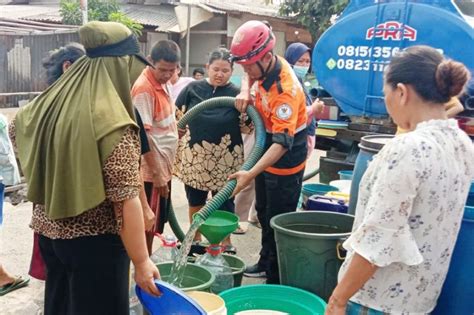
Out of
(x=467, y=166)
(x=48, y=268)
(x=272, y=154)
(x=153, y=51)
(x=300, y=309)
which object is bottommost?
(x=300, y=309)

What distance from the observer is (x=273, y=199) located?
335 cm

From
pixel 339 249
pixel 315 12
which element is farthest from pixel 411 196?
pixel 315 12

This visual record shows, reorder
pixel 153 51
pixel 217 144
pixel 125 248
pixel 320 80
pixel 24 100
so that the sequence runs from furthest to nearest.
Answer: pixel 24 100, pixel 320 80, pixel 217 144, pixel 153 51, pixel 125 248

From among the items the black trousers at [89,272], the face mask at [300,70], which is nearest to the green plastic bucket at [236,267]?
the black trousers at [89,272]

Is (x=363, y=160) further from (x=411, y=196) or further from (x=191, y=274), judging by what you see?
(x=411, y=196)

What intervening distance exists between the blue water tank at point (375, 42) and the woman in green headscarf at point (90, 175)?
135 inches

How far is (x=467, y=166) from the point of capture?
166 centimetres

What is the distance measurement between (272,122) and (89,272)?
1.59 m

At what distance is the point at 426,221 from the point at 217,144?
97.6 inches

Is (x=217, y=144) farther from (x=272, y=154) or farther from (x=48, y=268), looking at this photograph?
(x=48, y=268)

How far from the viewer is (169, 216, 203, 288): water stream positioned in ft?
9.25

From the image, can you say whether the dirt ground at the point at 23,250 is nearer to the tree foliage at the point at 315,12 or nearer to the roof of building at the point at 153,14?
the tree foliage at the point at 315,12

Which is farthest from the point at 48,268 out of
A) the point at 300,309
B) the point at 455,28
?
the point at 455,28

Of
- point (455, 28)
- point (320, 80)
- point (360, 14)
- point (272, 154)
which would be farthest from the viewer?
point (320, 80)
